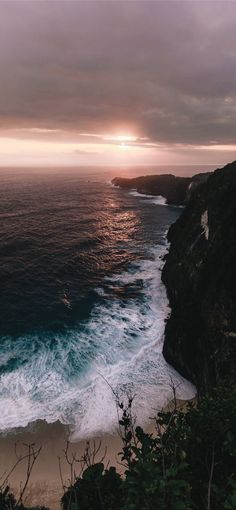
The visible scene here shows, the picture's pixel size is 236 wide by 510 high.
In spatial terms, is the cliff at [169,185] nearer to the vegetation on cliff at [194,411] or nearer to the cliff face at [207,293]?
the vegetation on cliff at [194,411]

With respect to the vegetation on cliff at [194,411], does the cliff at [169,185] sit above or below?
above

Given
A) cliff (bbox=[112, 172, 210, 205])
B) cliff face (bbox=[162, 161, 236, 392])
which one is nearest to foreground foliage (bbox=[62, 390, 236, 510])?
cliff face (bbox=[162, 161, 236, 392])

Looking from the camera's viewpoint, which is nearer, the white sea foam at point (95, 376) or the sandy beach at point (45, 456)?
the sandy beach at point (45, 456)

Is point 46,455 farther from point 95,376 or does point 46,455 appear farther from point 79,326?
point 79,326

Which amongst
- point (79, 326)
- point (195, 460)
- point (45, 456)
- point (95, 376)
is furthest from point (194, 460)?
point (79, 326)

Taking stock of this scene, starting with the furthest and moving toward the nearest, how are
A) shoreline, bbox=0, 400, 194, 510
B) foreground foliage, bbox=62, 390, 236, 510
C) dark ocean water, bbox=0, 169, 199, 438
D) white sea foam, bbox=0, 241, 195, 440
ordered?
dark ocean water, bbox=0, 169, 199, 438 < white sea foam, bbox=0, 241, 195, 440 < shoreline, bbox=0, 400, 194, 510 < foreground foliage, bbox=62, 390, 236, 510

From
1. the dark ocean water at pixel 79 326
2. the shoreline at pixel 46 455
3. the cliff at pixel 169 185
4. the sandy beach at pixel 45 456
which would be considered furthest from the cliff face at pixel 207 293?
the cliff at pixel 169 185

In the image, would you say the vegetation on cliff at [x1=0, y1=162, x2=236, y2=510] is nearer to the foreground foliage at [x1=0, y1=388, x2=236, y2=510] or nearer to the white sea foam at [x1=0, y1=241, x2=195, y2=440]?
the foreground foliage at [x1=0, y1=388, x2=236, y2=510]
